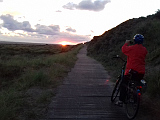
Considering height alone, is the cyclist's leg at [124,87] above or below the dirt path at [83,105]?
above

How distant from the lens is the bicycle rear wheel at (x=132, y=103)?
4.05 metres

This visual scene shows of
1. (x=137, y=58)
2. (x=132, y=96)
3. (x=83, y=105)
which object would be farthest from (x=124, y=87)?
(x=83, y=105)

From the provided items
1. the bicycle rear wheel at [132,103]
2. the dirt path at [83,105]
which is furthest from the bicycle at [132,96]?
the dirt path at [83,105]

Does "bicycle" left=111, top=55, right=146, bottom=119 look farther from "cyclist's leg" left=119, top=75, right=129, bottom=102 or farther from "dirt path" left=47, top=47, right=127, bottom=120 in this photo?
"dirt path" left=47, top=47, right=127, bottom=120

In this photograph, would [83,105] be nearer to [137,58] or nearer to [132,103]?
[132,103]

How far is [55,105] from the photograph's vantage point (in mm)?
5121

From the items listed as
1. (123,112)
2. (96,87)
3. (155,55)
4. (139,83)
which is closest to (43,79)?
(96,87)

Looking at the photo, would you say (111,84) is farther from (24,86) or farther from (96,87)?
(24,86)

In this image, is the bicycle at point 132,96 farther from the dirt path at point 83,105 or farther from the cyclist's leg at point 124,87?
the dirt path at point 83,105

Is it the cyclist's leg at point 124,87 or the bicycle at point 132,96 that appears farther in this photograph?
A: the cyclist's leg at point 124,87

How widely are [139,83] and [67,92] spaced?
9.70 feet

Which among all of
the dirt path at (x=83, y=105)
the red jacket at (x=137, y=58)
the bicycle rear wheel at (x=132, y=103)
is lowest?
the dirt path at (x=83, y=105)

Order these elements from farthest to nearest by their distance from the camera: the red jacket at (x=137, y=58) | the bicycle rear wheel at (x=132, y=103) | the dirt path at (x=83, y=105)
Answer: the dirt path at (x=83, y=105) < the red jacket at (x=137, y=58) < the bicycle rear wheel at (x=132, y=103)

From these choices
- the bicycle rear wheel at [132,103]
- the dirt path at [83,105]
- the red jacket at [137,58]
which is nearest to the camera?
the bicycle rear wheel at [132,103]
